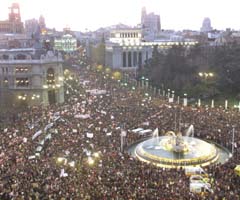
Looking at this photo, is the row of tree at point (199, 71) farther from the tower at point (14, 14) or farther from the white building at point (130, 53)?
the tower at point (14, 14)

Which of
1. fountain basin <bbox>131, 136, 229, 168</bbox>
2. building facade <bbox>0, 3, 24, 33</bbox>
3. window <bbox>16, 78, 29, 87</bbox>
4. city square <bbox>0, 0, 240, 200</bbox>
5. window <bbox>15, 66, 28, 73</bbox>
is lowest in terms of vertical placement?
fountain basin <bbox>131, 136, 229, 168</bbox>

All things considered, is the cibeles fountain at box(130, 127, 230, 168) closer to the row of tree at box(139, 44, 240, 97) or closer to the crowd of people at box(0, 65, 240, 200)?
the crowd of people at box(0, 65, 240, 200)

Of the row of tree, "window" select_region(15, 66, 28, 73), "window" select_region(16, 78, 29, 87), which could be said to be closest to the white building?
the row of tree

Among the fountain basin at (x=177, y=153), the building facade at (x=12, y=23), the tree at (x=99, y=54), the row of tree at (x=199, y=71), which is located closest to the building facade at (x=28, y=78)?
the row of tree at (x=199, y=71)

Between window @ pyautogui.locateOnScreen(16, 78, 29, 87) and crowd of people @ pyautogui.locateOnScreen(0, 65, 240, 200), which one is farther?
window @ pyautogui.locateOnScreen(16, 78, 29, 87)

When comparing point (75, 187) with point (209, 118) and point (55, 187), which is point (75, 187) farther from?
point (209, 118)

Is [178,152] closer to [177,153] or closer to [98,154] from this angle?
[177,153]
